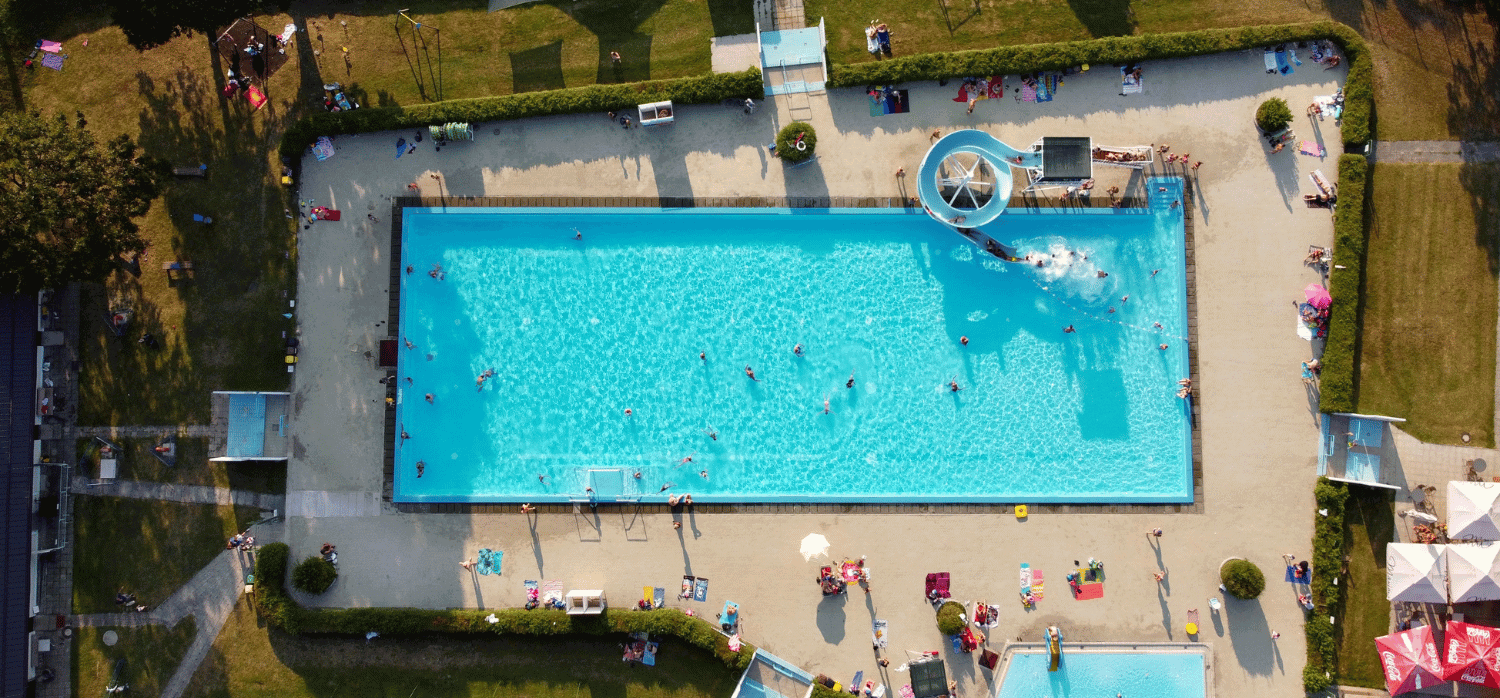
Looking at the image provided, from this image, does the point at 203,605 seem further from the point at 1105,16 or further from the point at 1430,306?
the point at 1430,306

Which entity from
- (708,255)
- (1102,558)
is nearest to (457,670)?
(708,255)

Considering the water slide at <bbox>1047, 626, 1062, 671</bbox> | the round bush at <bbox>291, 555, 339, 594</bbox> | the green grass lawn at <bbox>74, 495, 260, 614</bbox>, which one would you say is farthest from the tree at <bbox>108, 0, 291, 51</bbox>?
the water slide at <bbox>1047, 626, 1062, 671</bbox>

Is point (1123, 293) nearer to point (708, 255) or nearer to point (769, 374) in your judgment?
point (769, 374)

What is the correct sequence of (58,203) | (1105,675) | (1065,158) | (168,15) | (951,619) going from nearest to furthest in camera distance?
(58,203)
(168,15)
(1065,158)
(951,619)
(1105,675)

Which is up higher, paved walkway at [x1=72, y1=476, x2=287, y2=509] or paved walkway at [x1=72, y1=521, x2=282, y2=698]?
paved walkway at [x1=72, y1=476, x2=287, y2=509]

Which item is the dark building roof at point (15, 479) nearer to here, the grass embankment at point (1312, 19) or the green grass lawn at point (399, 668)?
the green grass lawn at point (399, 668)

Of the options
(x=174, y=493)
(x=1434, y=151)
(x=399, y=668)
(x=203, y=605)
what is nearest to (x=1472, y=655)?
(x=1434, y=151)

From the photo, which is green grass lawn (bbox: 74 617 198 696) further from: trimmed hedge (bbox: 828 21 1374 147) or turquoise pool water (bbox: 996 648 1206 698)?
trimmed hedge (bbox: 828 21 1374 147)
